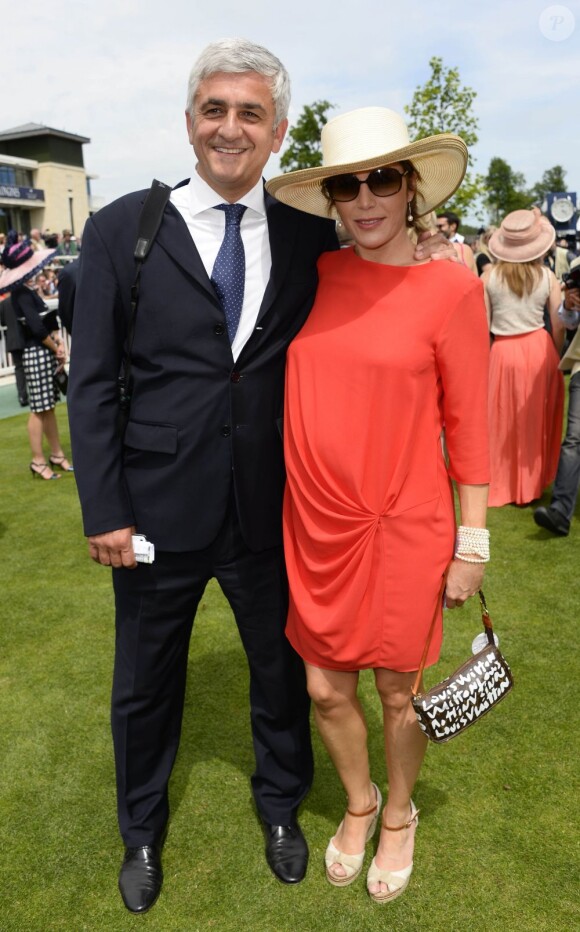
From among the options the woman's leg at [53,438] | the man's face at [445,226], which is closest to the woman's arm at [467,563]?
the woman's leg at [53,438]

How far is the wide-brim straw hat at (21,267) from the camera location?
7.02 metres

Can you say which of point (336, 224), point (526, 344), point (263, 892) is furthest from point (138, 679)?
point (526, 344)

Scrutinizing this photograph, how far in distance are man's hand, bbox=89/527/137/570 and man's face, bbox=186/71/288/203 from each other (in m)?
1.01

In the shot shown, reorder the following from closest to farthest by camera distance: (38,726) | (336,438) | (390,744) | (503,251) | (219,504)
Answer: (336,438) → (219,504) → (390,744) → (38,726) → (503,251)

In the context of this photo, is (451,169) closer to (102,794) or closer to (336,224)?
(336,224)

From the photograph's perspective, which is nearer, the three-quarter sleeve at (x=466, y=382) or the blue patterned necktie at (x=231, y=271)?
the three-quarter sleeve at (x=466, y=382)

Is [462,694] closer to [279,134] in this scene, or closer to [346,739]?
[346,739]

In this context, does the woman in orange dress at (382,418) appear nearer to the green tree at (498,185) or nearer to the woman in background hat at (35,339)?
the woman in background hat at (35,339)

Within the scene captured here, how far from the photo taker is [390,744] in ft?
8.09

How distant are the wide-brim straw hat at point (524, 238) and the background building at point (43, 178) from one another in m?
69.3

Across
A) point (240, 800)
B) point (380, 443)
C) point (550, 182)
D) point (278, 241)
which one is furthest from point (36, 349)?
point (550, 182)

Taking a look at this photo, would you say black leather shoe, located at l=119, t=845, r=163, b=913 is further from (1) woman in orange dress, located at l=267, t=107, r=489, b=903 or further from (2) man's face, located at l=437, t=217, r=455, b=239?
(2) man's face, located at l=437, t=217, r=455, b=239

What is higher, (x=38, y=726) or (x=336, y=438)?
(x=336, y=438)

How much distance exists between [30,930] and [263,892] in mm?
710
